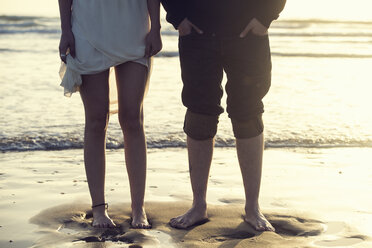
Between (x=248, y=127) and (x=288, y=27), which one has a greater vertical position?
(x=248, y=127)

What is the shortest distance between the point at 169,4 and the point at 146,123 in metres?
3.20

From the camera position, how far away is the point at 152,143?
535 centimetres

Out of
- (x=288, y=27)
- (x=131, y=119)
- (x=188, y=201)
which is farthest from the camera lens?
(x=288, y=27)

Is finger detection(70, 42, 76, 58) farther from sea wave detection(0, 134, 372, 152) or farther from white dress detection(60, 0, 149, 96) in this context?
sea wave detection(0, 134, 372, 152)

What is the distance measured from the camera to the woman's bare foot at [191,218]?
122 inches

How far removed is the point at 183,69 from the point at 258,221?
89cm

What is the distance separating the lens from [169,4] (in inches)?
A: 118

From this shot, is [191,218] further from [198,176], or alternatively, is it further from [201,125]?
[201,125]

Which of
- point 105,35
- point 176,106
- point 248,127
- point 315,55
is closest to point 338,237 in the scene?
point 248,127

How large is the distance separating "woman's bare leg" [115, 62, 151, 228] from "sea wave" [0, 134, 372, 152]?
2.09 meters

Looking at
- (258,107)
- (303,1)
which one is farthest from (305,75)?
(303,1)

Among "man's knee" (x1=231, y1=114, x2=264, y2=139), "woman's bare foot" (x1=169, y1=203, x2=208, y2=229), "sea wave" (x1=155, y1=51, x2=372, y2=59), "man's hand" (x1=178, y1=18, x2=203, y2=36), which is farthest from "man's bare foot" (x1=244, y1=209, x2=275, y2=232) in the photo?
"sea wave" (x1=155, y1=51, x2=372, y2=59)

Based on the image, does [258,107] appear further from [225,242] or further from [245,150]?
[225,242]

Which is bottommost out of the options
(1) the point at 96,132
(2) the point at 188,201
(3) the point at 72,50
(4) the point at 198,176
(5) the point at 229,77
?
(2) the point at 188,201
